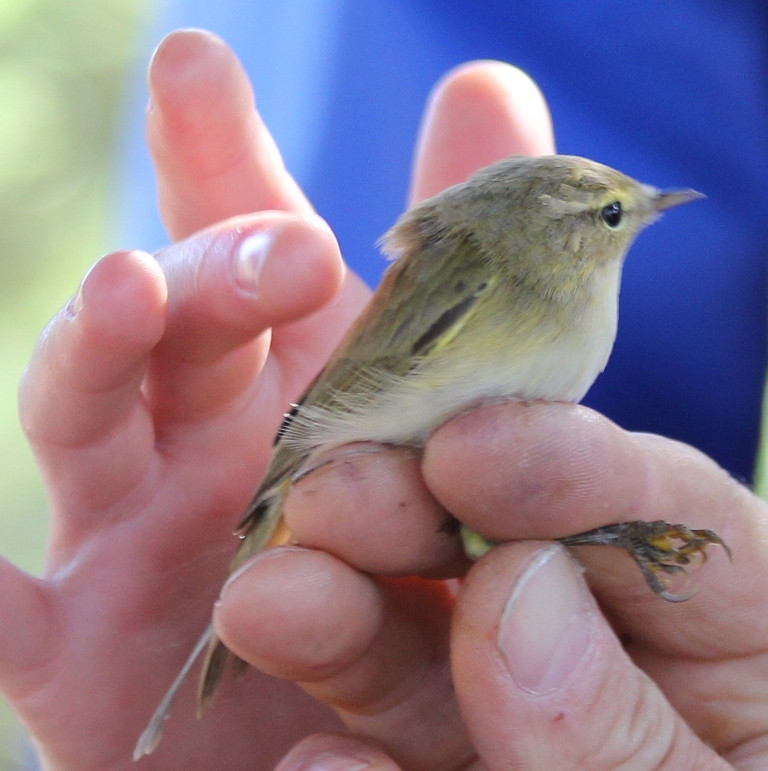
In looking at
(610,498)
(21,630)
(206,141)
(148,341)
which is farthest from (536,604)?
(206,141)

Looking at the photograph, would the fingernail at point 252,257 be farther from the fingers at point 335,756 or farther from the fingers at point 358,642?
the fingers at point 335,756

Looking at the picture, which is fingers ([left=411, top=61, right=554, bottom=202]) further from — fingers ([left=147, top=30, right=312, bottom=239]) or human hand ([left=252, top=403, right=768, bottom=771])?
human hand ([left=252, top=403, right=768, bottom=771])

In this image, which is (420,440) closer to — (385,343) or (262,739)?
(385,343)

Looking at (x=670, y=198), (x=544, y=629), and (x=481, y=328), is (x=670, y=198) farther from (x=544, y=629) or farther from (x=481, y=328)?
(x=544, y=629)

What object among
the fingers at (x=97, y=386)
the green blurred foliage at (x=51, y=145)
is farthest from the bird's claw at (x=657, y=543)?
the green blurred foliage at (x=51, y=145)

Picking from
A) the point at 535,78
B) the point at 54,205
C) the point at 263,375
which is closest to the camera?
the point at 263,375

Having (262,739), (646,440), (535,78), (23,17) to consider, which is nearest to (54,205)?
(23,17)
